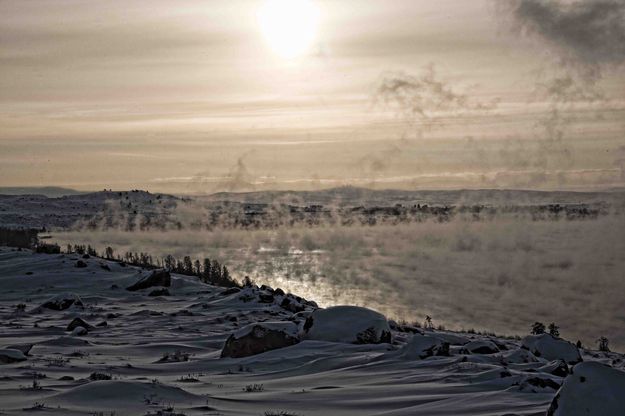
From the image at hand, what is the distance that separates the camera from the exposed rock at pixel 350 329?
15.8m

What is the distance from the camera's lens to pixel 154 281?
26609mm

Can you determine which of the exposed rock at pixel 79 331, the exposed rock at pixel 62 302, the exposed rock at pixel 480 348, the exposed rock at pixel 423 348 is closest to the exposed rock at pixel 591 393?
the exposed rock at pixel 423 348

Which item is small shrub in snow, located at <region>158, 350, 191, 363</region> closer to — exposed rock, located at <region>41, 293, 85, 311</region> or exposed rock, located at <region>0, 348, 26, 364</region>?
exposed rock, located at <region>0, 348, 26, 364</region>

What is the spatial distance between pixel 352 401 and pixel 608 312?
1930 inches

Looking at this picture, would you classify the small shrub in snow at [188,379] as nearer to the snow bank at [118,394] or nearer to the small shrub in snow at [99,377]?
the small shrub in snow at [99,377]

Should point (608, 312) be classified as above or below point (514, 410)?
below

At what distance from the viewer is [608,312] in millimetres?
55781

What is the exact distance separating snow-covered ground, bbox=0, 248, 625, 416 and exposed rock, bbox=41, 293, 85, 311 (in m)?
0.04

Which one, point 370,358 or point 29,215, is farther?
point 29,215

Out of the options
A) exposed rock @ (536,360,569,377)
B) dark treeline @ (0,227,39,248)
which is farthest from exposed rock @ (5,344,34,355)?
dark treeline @ (0,227,39,248)

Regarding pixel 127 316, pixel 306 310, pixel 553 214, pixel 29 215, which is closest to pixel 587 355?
pixel 306 310

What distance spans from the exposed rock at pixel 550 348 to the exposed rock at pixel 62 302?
1184 cm

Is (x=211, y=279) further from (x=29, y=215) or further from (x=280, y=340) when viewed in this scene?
(x=29, y=215)

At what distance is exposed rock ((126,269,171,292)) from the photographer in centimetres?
2639
